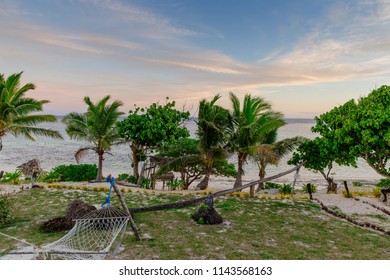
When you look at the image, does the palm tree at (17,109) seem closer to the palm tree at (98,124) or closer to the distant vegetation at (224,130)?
the distant vegetation at (224,130)

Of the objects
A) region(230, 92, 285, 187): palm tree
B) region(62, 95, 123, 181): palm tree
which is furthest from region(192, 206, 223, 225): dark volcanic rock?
region(62, 95, 123, 181): palm tree

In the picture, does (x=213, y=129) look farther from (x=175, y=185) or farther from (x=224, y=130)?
(x=175, y=185)

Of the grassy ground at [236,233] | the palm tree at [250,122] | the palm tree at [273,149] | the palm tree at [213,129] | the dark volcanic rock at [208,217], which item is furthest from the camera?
the palm tree at [213,129]

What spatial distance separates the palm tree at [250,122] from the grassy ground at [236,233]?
210 centimetres

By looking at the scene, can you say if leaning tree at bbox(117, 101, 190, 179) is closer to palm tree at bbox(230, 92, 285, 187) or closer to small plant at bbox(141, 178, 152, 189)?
small plant at bbox(141, 178, 152, 189)

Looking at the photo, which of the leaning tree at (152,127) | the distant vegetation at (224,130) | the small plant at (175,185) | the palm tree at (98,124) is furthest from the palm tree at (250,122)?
the palm tree at (98,124)

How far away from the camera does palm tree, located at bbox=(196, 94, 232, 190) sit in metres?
11.4

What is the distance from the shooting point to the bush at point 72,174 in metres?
15.6

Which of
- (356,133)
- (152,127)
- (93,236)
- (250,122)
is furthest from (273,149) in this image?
(93,236)

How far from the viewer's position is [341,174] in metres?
27.7

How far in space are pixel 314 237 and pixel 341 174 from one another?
2326cm

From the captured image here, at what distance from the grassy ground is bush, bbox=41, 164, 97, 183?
534 cm
